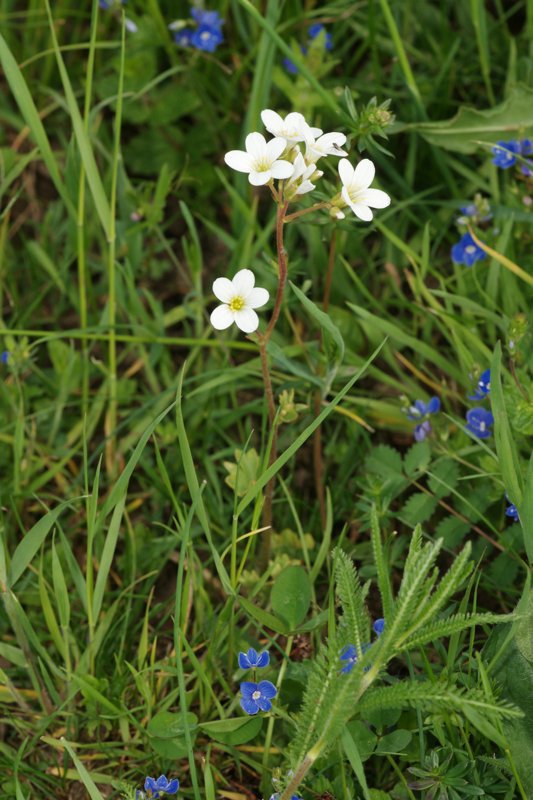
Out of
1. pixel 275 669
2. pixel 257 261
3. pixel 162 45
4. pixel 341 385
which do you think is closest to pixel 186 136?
pixel 162 45

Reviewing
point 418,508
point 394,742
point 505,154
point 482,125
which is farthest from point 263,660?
point 482,125

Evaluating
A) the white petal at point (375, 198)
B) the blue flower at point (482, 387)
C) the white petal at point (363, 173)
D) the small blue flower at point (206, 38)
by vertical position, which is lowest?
the blue flower at point (482, 387)

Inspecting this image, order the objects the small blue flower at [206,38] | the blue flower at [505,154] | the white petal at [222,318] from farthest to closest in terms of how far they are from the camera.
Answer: the small blue flower at [206,38]
the blue flower at [505,154]
the white petal at [222,318]

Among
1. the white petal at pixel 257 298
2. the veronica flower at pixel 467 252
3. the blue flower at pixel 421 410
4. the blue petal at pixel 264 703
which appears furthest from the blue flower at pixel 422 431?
the blue petal at pixel 264 703

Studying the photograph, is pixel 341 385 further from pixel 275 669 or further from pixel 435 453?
pixel 275 669

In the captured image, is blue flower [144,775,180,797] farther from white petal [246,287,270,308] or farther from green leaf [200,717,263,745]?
white petal [246,287,270,308]

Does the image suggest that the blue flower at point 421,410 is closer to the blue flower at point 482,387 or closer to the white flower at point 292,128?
the blue flower at point 482,387
